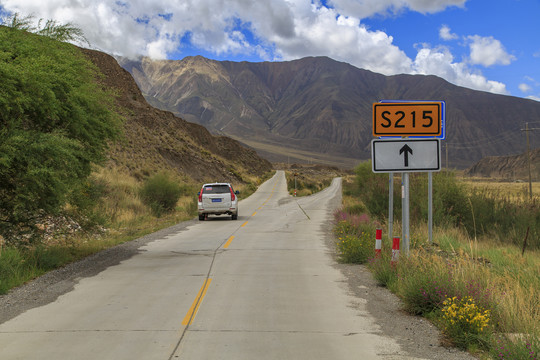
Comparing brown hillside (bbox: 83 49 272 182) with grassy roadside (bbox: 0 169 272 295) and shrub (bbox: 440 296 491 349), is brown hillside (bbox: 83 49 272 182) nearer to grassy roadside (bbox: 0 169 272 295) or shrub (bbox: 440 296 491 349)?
grassy roadside (bbox: 0 169 272 295)

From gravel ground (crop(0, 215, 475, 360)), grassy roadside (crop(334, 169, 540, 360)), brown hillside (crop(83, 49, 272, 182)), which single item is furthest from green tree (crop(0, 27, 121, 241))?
brown hillside (crop(83, 49, 272, 182))

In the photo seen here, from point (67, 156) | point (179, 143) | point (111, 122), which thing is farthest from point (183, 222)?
point (179, 143)

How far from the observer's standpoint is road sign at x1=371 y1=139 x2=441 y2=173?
33.6 feet

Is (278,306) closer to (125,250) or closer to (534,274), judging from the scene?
(534,274)

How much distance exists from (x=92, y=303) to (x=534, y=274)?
7501 millimetres

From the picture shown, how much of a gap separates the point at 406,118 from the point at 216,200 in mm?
16065

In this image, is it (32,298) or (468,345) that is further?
(32,298)

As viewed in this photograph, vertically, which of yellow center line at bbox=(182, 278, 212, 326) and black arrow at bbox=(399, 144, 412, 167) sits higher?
black arrow at bbox=(399, 144, 412, 167)

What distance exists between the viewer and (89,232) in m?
15.3

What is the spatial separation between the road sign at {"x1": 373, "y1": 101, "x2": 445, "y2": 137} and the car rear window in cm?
1586

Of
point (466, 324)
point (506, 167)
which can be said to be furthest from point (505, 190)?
point (506, 167)

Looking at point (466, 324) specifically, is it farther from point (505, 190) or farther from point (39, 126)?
point (505, 190)

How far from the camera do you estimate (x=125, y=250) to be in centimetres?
1485

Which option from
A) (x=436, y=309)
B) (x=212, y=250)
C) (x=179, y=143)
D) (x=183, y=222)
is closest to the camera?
(x=436, y=309)
